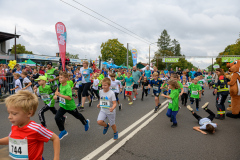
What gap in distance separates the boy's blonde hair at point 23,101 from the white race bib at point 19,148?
34cm

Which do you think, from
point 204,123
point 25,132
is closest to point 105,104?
point 25,132

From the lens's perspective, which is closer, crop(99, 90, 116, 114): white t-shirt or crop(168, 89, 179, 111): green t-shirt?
crop(99, 90, 116, 114): white t-shirt

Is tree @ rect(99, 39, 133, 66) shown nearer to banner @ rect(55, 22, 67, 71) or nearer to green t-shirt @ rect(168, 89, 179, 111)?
banner @ rect(55, 22, 67, 71)

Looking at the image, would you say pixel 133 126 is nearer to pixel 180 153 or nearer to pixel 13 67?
pixel 180 153

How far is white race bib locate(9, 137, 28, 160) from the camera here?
66.9 inches

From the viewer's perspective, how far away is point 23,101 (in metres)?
1.61

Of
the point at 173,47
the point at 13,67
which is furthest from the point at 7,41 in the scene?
the point at 173,47

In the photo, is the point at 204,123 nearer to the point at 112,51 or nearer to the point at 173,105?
the point at 173,105

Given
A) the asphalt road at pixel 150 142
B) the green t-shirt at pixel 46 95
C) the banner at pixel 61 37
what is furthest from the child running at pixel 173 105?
the banner at pixel 61 37

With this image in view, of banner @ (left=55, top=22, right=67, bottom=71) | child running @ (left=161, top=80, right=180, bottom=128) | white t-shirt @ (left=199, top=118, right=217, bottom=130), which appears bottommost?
white t-shirt @ (left=199, top=118, right=217, bottom=130)

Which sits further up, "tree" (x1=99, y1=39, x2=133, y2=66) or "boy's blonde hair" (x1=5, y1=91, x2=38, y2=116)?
"tree" (x1=99, y1=39, x2=133, y2=66)

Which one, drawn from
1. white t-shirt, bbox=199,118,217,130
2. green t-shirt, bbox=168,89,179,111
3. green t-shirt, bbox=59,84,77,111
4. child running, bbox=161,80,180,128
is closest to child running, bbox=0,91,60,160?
green t-shirt, bbox=59,84,77,111

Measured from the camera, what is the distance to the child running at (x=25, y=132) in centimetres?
159

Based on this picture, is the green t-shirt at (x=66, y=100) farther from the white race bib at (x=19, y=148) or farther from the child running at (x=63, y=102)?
the white race bib at (x=19, y=148)
